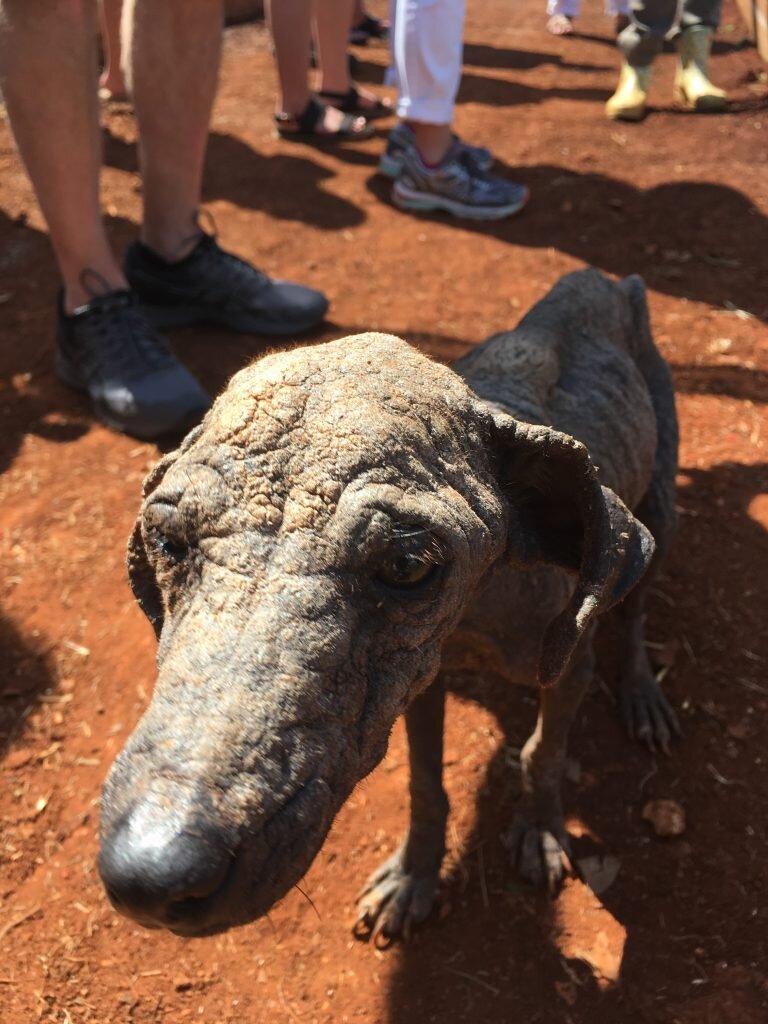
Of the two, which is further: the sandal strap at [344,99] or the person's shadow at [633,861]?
the sandal strap at [344,99]

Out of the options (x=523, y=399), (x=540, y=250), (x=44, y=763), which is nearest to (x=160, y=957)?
(x=44, y=763)

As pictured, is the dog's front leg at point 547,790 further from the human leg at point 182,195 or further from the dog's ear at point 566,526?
the human leg at point 182,195

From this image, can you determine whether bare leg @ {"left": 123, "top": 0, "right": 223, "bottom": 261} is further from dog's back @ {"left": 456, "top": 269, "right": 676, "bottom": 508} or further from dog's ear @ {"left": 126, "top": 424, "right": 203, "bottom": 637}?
dog's ear @ {"left": 126, "top": 424, "right": 203, "bottom": 637}

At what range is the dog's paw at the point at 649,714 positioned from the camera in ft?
10.2

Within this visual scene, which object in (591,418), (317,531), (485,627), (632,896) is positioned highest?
(317,531)

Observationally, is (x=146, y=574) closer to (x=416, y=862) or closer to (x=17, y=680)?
(x=416, y=862)

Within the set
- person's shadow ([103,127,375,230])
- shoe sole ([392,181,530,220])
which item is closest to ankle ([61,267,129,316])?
person's shadow ([103,127,375,230])

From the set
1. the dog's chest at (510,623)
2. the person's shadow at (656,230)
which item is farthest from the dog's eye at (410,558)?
the person's shadow at (656,230)

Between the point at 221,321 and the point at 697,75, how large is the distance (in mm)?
5104

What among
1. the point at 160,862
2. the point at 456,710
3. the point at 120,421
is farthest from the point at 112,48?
the point at 160,862

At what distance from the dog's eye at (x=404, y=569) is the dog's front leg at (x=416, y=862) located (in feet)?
3.26

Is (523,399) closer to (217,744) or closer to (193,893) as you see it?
(217,744)

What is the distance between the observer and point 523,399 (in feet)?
8.15

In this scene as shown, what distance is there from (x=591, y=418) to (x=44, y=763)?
7.17ft
